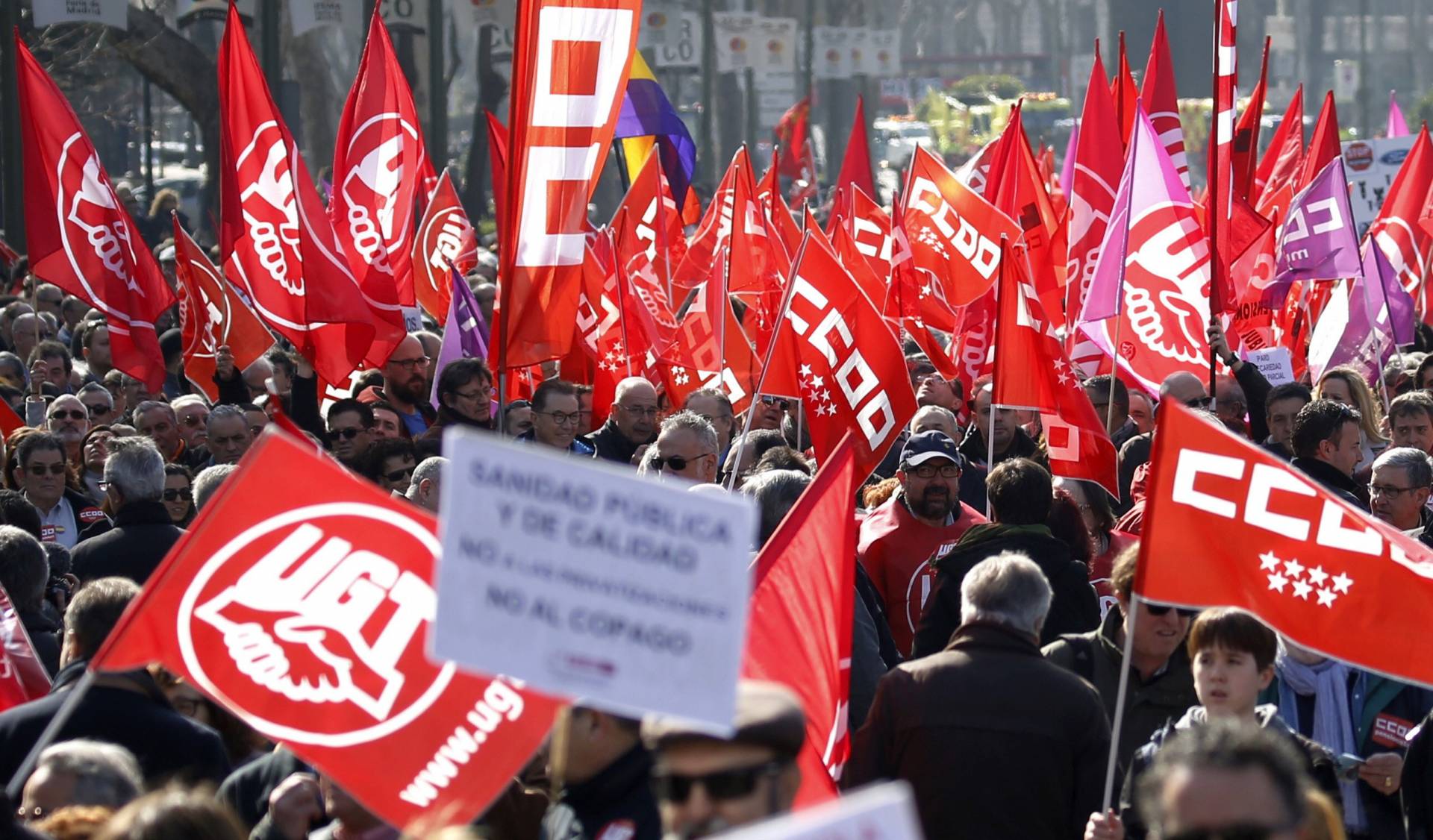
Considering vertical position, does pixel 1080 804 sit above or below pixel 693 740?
below

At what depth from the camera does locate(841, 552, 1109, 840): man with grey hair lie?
473 cm

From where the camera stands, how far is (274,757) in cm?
448

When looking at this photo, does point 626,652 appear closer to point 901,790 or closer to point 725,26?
point 901,790

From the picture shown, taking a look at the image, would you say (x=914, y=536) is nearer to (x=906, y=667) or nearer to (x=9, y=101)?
(x=906, y=667)

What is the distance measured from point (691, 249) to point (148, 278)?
14.6 feet

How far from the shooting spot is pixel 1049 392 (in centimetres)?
837

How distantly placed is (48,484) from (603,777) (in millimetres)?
5053

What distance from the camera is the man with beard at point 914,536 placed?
22.4 feet

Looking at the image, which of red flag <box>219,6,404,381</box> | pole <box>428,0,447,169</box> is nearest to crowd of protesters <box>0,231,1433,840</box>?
red flag <box>219,6,404,381</box>

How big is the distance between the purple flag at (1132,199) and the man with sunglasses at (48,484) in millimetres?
4235

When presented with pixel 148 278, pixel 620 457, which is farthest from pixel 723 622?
pixel 148 278

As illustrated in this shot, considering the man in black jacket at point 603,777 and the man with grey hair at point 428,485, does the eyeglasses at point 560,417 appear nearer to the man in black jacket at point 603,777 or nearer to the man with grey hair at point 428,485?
the man with grey hair at point 428,485

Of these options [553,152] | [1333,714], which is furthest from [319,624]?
[553,152]

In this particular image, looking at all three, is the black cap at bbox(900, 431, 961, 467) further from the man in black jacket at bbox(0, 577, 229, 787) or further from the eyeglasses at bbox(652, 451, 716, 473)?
the man in black jacket at bbox(0, 577, 229, 787)
